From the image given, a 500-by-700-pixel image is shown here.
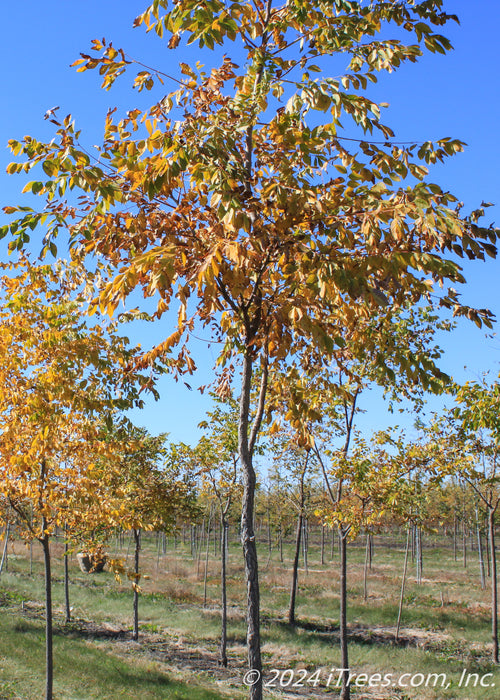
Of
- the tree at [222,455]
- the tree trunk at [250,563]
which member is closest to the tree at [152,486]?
the tree at [222,455]

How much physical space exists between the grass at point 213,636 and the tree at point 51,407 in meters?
3.91

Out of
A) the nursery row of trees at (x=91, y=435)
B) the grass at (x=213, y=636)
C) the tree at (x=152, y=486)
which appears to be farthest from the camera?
the tree at (x=152, y=486)

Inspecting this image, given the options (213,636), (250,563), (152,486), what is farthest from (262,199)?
(213,636)

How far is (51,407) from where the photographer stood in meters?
7.06

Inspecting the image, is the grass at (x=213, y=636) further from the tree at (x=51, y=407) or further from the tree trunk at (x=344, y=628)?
the tree at (x=51, y=407)

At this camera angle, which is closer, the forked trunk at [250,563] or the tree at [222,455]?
the forked trunk at [250,563]

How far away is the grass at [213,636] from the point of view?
35.6ft

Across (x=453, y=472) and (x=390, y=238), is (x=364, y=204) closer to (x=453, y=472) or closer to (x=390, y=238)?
(x=390, y=238)

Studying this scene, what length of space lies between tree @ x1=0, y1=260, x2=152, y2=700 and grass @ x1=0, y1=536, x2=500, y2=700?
3914 millimetres

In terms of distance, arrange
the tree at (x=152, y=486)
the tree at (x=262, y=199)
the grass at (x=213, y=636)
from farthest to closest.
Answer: the tree at (x=152, y=486)
the grass at (x=213, y=636)
the tree at (x=262, y=199)

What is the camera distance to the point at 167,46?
365 cm

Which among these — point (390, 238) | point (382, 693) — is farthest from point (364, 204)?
point (382, 693)

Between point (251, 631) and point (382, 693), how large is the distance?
370 inches

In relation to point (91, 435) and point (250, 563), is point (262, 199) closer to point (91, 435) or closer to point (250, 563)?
point (250, 563)
